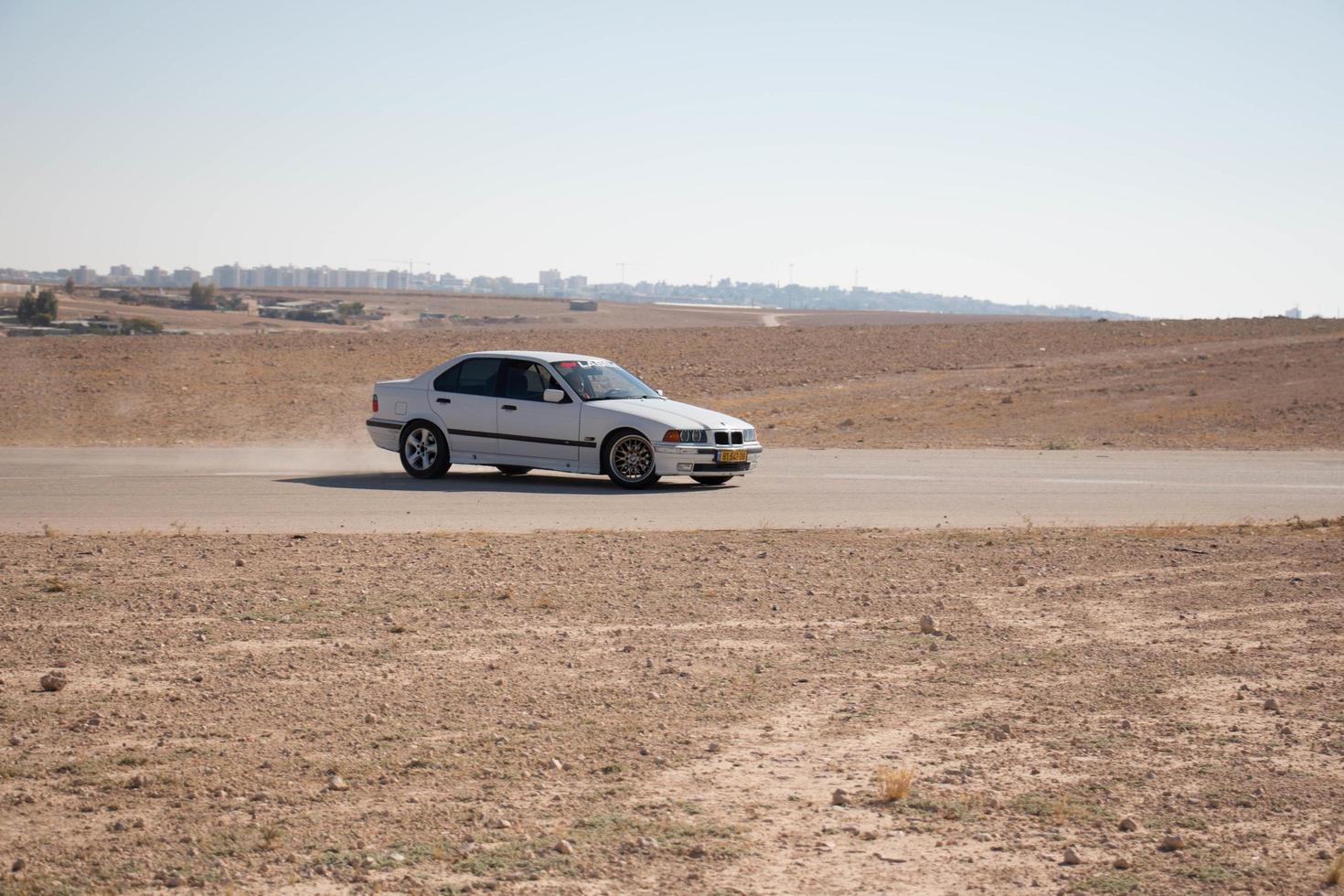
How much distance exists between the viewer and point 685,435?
16.0 metres

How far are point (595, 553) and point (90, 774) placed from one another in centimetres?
568

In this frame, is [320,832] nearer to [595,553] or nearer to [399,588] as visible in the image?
[399,588]

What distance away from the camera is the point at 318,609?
340 inches

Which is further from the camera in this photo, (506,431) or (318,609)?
(506,431)

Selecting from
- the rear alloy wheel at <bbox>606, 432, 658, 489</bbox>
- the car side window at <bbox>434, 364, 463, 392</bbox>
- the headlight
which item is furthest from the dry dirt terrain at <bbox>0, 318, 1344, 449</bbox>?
the car side window at <bbox>434, 364, 463, 392</bbox>

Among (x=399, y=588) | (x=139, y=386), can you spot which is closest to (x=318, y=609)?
(x=399, y=588)

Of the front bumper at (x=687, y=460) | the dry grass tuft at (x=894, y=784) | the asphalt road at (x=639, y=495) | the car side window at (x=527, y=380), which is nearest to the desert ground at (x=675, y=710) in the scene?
the dry grass tuft at (x=894, y=784)

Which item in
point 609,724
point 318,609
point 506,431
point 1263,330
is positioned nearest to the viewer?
point 609,724

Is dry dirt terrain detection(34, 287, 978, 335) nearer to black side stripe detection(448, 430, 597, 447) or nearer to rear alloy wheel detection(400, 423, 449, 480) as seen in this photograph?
rear alloy wheel detection(400, 423, 449, 480)

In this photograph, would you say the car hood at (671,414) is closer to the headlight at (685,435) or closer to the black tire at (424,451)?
the headlight at (685,435)

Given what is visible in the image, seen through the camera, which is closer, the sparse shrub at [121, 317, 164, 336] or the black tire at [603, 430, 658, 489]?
the black tire at [603, 430, 658, 489]

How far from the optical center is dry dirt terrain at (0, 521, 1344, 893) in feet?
15.7

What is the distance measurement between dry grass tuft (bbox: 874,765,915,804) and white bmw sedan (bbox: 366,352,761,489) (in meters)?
10.5

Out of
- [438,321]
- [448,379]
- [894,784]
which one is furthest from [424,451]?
[438,321]
